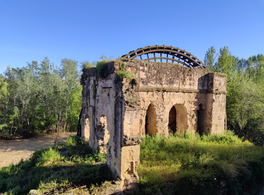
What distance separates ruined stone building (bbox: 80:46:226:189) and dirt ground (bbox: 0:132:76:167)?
5.64 meters

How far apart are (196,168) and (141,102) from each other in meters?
3.96

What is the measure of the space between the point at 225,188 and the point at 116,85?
574 centimetres

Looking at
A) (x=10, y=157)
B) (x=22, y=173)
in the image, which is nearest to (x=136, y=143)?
(x=22, y=173)

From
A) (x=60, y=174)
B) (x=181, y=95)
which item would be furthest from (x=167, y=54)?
(x=60, y=174)

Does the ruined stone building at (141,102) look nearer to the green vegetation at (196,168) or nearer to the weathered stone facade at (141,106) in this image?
the weathered stone facade at (141,106)

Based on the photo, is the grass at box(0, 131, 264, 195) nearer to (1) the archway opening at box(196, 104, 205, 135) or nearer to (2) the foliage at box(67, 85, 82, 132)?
(1) the archway opening at box(196, 104, 205, 135)

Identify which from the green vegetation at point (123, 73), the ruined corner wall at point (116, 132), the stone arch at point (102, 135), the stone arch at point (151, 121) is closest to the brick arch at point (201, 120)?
the stone arch at point (151, 121)

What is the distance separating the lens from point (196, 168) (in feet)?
20.1

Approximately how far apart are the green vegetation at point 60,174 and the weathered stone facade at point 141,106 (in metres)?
0.61

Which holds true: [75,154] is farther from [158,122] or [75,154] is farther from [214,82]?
[214,82]

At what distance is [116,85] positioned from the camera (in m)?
5.64

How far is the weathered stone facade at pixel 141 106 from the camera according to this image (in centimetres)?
516

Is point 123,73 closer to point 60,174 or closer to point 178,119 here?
point 60,174

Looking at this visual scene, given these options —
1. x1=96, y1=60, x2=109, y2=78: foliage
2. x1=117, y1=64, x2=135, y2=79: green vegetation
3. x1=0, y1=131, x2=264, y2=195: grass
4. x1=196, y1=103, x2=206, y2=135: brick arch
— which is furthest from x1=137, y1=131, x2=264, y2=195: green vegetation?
x1=96, y1=60, x2=109, y2=78: foliage
